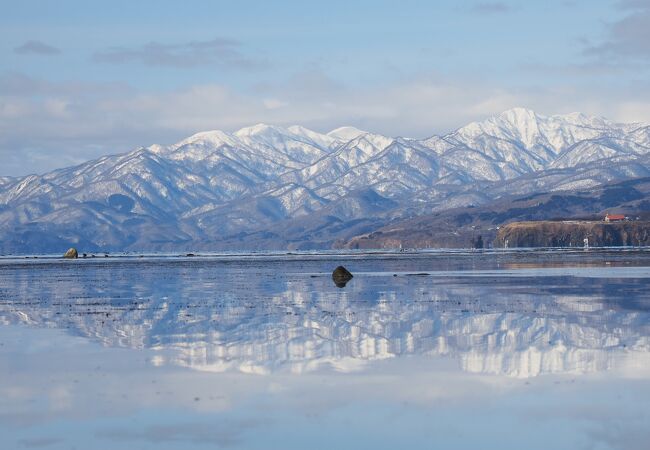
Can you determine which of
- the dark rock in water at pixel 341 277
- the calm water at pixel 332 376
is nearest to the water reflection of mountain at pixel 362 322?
the calm water at pixel 332 376

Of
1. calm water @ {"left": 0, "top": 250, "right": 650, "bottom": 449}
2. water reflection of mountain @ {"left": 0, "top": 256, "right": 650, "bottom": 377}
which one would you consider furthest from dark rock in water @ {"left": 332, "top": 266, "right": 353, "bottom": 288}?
calm water @ {"left": 0, "top": 250, "right": 650, "bottom": 449}

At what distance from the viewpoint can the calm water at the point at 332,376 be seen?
27219 mm

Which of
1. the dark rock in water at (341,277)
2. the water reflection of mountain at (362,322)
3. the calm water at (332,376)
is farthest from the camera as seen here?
the dark rock in water at (341,277)

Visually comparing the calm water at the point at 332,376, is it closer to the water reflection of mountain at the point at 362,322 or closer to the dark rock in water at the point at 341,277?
the water reflection of mountain at the point at 362,322

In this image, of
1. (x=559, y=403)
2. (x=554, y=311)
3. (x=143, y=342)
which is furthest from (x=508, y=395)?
(x=554, y=311)

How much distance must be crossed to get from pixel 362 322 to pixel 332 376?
1902 cm

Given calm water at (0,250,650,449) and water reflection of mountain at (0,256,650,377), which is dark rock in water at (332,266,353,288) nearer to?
water reflection of mountain at (0,256,650,377)

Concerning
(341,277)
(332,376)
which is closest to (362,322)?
(332,376)

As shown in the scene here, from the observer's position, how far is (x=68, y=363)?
4097 cm

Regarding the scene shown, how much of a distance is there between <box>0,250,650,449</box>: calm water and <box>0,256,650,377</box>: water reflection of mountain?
16 centimetres

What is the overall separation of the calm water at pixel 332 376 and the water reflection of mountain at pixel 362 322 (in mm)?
157

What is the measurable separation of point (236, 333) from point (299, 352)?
847 cm

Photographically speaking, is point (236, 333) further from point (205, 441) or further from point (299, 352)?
point (205, 441)

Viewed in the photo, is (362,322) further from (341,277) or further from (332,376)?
(341,277)
